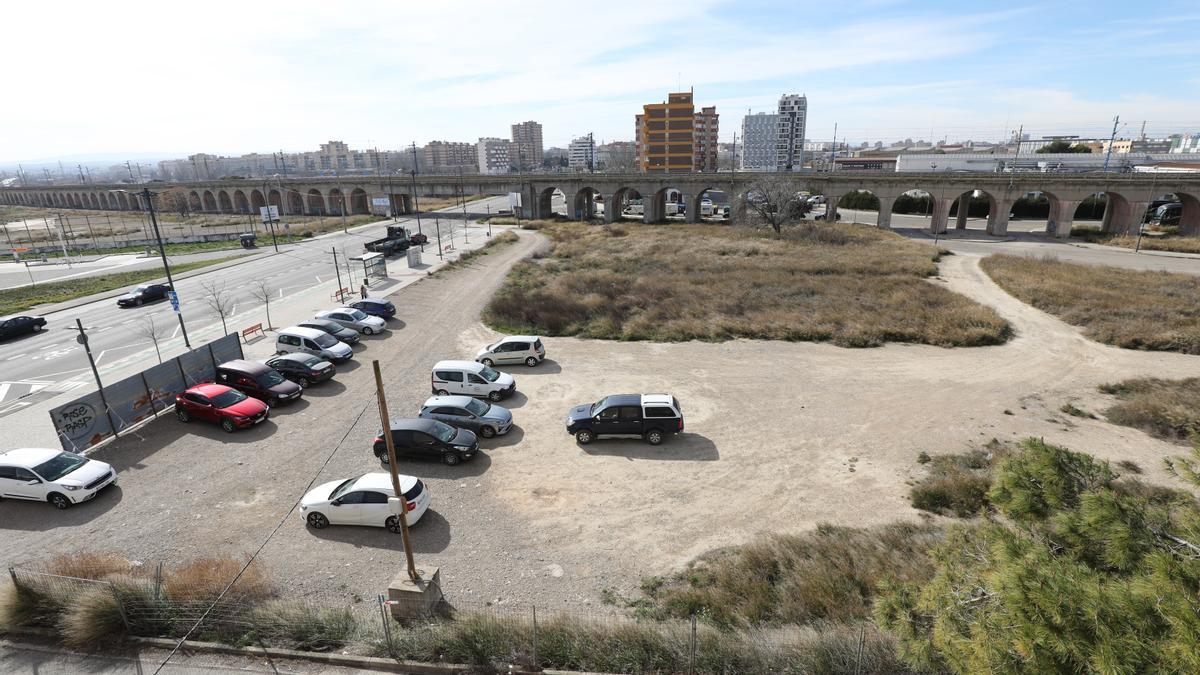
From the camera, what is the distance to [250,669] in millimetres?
9031

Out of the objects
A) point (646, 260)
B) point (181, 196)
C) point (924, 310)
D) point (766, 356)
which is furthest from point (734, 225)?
point (181, 196)

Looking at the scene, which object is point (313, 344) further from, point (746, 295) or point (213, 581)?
point (746, 295)

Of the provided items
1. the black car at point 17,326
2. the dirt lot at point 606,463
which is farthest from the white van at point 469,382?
the black car at point 17,326

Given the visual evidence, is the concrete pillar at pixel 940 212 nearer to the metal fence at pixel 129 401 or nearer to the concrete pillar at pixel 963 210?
the concrete pillar at pixel 963 210

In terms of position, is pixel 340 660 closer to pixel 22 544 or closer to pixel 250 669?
pixel 250 669

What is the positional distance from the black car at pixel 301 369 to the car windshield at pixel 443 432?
7.98m

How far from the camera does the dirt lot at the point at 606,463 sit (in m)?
12.3

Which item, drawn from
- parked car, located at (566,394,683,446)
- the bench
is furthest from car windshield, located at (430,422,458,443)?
the bench

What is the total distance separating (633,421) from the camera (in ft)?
56.3

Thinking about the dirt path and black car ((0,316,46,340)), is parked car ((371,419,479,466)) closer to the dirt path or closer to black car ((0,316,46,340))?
the dirt path

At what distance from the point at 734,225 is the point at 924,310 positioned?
40.2 m

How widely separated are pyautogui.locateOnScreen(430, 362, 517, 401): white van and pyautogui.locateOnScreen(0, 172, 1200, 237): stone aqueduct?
786 inches

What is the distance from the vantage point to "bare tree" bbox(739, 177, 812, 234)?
60.9 meters

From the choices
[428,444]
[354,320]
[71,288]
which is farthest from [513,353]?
[71,288]
